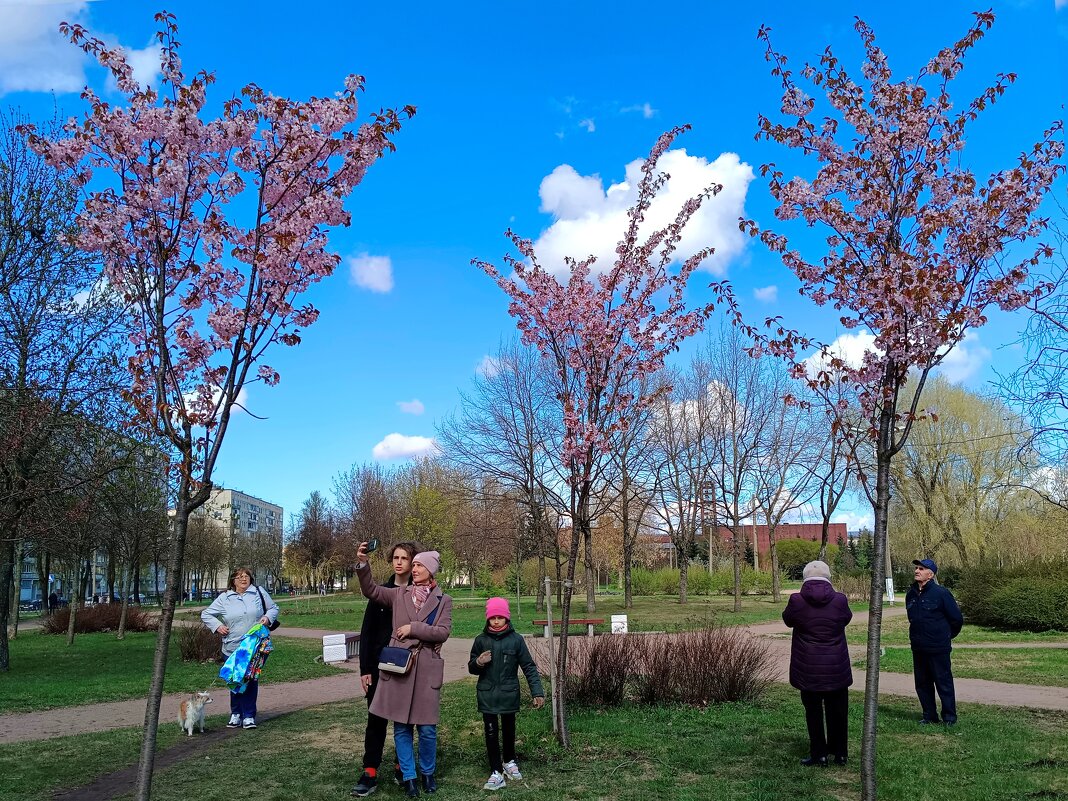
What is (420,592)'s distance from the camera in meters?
6.24

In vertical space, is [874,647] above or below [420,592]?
below

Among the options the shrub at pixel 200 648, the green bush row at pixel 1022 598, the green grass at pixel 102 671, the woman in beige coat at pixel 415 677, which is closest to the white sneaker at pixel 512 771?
the woman in beige coat at pixel 415 677

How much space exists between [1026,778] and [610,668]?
442cm

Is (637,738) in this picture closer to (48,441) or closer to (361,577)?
(361,577)

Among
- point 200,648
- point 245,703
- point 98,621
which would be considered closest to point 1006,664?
point 245,703

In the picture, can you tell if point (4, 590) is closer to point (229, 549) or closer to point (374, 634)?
point (374, 634)

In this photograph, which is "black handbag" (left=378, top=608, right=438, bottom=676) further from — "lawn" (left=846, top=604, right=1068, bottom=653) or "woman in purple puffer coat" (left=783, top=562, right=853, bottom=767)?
"lawn" (left=846, top=604, right=1068, bottom=653)

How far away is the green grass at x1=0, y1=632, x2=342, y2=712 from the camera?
11875 mm

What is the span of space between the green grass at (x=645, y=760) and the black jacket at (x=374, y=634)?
2.91 feet

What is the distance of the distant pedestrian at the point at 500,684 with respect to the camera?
6.30m

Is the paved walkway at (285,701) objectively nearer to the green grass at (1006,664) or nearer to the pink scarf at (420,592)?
the green grass at (1006,664)

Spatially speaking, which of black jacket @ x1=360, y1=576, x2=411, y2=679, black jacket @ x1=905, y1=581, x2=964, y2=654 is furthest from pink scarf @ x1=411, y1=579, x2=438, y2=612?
black jacket @ x1=905, y1=581, x2=964, y2=654

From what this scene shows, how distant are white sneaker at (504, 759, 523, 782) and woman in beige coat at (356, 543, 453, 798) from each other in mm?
612

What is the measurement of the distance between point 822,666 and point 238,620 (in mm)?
6163
